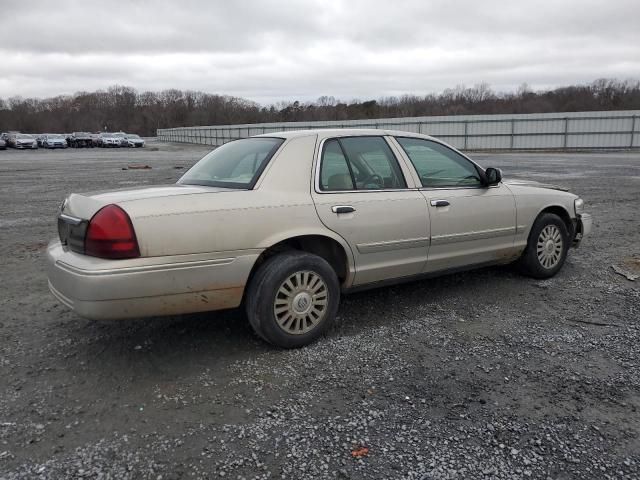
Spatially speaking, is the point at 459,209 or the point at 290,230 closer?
the point at 290,230

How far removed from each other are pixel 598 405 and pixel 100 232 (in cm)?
302

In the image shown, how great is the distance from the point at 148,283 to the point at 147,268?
0.09 metres

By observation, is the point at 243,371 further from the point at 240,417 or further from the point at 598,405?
the point at 598,405

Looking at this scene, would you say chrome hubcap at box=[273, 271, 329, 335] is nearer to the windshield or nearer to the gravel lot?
the gravel lot

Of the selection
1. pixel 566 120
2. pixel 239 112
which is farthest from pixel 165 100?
pixel 566 120

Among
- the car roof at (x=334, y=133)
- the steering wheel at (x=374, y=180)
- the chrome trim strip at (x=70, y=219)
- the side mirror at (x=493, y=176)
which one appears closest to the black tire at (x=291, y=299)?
the steering wheel at (x=374, y=180)

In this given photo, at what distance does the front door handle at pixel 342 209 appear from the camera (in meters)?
3.78

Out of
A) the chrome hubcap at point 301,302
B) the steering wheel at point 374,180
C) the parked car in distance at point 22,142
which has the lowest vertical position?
the chrome hubcap at point 301,302

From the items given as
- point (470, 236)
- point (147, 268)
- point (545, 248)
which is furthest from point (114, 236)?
point (545, 248)

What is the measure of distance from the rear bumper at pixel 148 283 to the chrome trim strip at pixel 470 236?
1.68 m

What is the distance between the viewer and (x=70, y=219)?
343 centimetres

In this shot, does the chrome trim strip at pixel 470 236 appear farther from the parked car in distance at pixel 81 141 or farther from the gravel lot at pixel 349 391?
the parked car in distance at pixel 81 141

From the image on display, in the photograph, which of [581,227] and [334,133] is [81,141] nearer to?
[334,133]

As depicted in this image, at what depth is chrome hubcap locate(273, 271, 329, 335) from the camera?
3598mm
